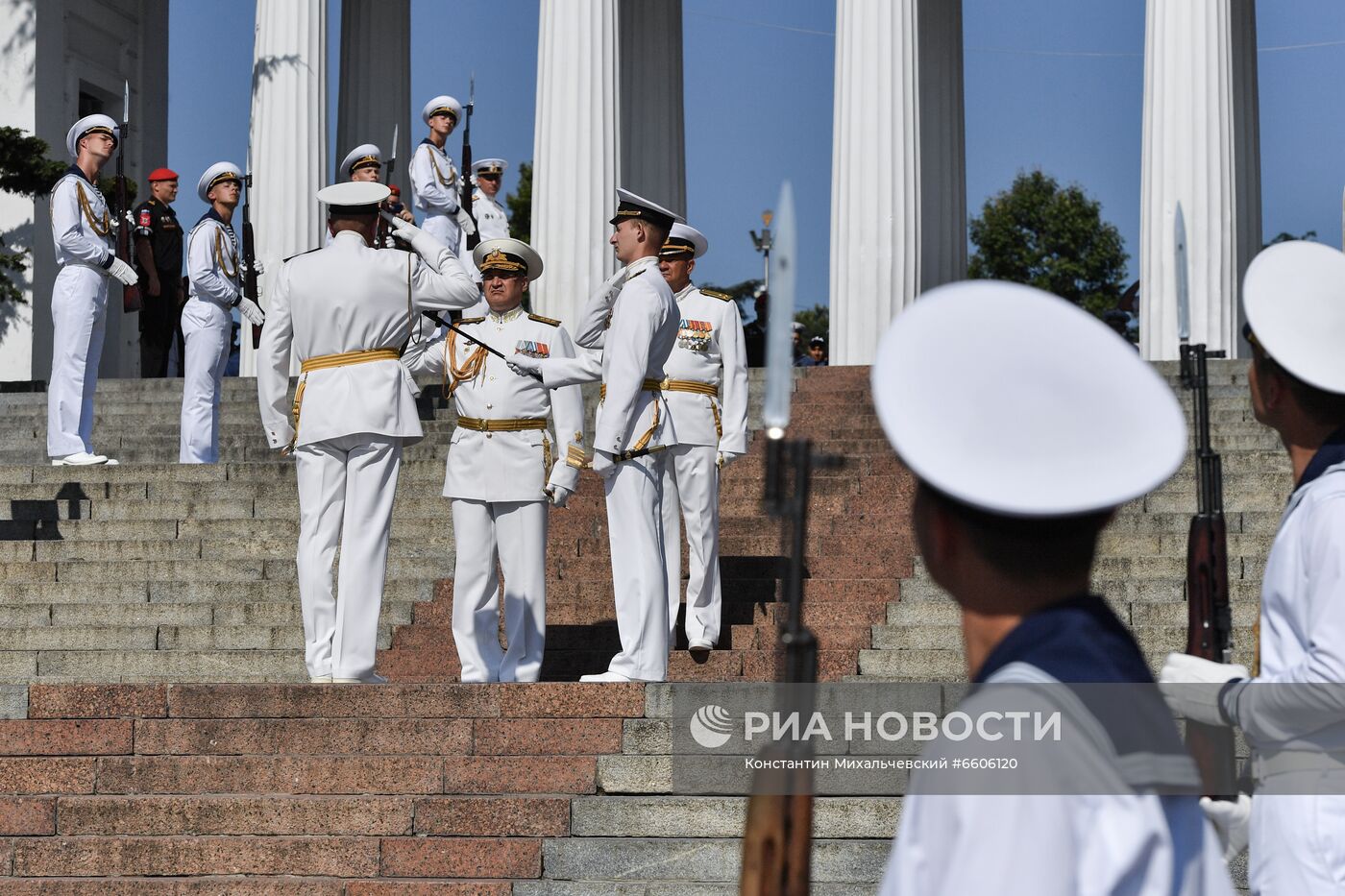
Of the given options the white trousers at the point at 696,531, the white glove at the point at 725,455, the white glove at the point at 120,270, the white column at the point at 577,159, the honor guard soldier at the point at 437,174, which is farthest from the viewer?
the white column at the point at 577,159

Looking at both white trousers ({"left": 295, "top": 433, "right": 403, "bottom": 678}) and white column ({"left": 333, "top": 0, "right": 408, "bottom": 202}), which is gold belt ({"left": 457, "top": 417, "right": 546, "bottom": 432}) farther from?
white column ({"left": 333, "top": 0, "right": 408, "bottom": 202})

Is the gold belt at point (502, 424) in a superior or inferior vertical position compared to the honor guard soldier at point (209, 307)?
inferior

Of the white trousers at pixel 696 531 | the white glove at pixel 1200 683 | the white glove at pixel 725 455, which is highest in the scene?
the white glove at pixel 725 455

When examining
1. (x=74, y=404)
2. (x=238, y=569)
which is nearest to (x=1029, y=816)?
(x=238, y=569)

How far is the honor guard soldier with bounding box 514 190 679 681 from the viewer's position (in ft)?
37.4

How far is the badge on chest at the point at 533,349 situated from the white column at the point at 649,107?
16.5 m

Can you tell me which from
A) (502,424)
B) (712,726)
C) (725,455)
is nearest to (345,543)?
(502,424)

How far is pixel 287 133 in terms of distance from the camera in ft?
85.8

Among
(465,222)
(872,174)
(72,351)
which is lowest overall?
(72,351)

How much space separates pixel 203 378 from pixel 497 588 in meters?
7.60

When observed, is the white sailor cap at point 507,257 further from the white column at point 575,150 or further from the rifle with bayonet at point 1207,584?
the white column at point 575,150

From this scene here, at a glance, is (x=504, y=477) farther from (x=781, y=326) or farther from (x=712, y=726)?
(x=781, y=326)

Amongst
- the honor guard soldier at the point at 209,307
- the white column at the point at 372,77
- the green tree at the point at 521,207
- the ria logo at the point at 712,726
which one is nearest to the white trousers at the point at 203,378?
the honor guard soldier at the point at 209,307

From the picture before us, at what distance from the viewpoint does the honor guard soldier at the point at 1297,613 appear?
4.32 m
